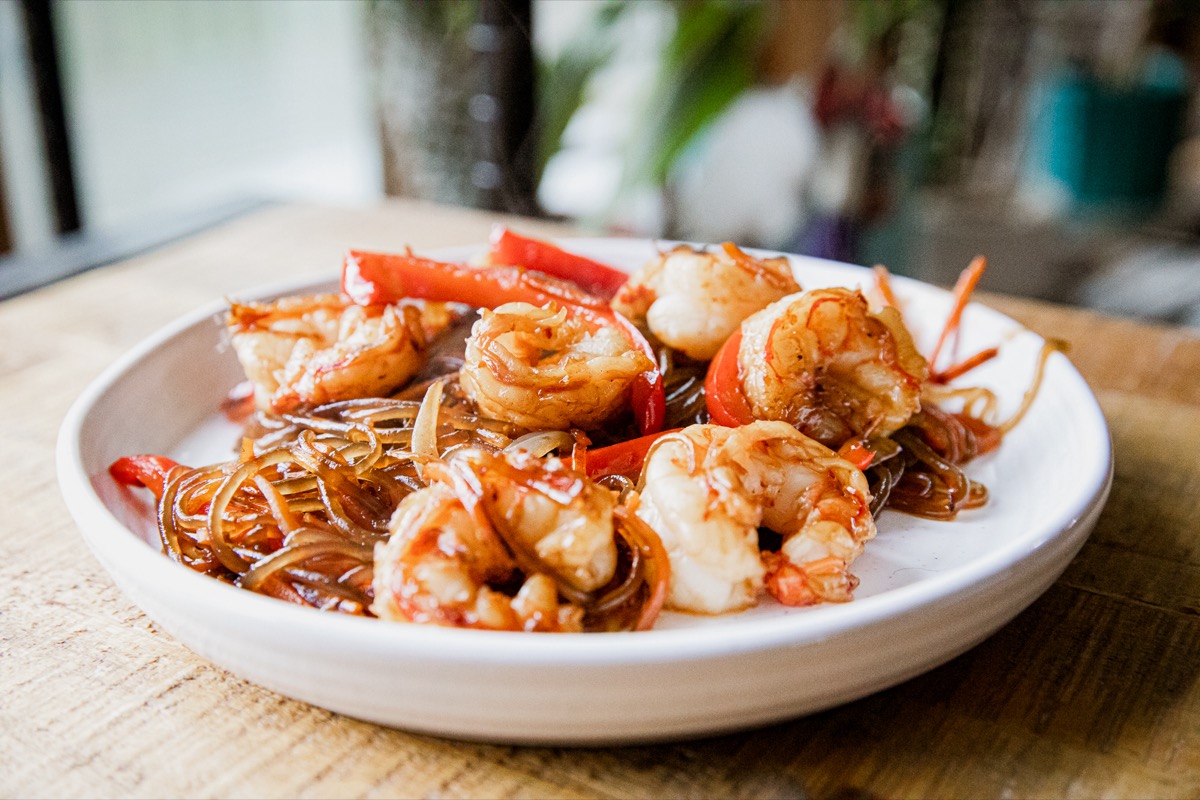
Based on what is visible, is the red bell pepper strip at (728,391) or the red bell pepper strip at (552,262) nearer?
the red bell pepper strip at (728,391)

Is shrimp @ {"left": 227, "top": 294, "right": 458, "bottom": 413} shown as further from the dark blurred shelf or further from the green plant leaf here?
the green plant leaf

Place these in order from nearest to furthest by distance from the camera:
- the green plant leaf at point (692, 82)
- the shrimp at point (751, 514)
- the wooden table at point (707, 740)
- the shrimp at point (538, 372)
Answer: the wooden table at point (707, 740) < the shrimp at point (751, 514) < the shrimp at point (538, 372) < the green plant leaf at point (692, 82)

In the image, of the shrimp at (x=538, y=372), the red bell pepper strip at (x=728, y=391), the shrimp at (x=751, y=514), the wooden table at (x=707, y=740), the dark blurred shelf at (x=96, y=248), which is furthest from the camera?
the dark blurred shelf at (x=96, y=248)

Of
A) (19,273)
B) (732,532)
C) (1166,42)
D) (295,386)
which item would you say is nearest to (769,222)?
(19,273)

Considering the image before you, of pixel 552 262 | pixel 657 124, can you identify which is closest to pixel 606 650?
pixel 552 262

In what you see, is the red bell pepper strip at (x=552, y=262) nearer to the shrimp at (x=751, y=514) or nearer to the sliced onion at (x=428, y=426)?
the sliced onion at (x=428, y=426)

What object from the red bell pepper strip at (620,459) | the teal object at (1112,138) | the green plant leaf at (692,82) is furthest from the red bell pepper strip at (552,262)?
the teal object at (1112,138)

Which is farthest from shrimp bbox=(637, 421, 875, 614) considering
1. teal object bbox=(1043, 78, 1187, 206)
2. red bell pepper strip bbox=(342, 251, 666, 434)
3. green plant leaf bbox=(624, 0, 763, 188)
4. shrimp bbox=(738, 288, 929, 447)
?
teal object bbox=(1043, 78, 1187, 206)
